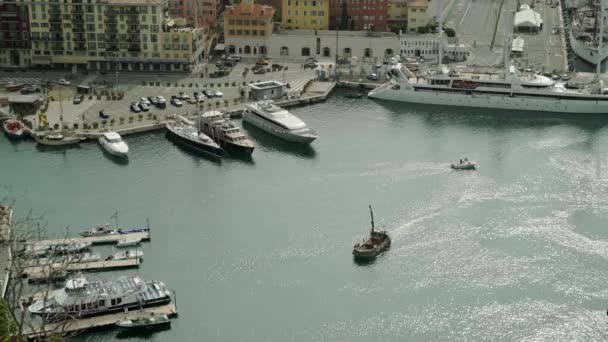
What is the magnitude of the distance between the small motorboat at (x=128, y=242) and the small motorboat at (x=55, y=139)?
49.3 feet

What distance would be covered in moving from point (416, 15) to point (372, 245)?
38454 millimetres

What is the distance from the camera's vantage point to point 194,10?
73375 mm

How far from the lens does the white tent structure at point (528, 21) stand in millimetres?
78688

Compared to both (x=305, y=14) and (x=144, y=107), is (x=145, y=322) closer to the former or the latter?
(x=144, y=107)

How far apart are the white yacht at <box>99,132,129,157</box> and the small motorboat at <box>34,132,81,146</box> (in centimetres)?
166

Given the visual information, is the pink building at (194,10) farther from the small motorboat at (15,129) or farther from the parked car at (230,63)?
the small motorboat at (15,129)

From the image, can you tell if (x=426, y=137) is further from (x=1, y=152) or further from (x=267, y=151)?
(x=1, y=152)

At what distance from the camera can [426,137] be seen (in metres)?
55.7

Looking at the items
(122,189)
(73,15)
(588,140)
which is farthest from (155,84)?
(588,140)

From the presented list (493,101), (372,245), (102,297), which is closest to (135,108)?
(493,101)

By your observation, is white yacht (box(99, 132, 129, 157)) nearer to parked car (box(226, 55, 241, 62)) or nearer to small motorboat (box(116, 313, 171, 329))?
small motorboat (box(116, 313, 171, 329))

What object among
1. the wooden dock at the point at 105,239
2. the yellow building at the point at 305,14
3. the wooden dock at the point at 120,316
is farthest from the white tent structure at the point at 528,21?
the wooden dock at the point at 120,316

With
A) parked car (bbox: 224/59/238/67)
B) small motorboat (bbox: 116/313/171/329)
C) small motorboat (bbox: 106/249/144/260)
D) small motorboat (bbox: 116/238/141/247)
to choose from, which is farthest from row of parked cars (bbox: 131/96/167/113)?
small motorboat (bbox: 116/313/171/329)

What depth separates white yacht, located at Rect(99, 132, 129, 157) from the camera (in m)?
51.0
